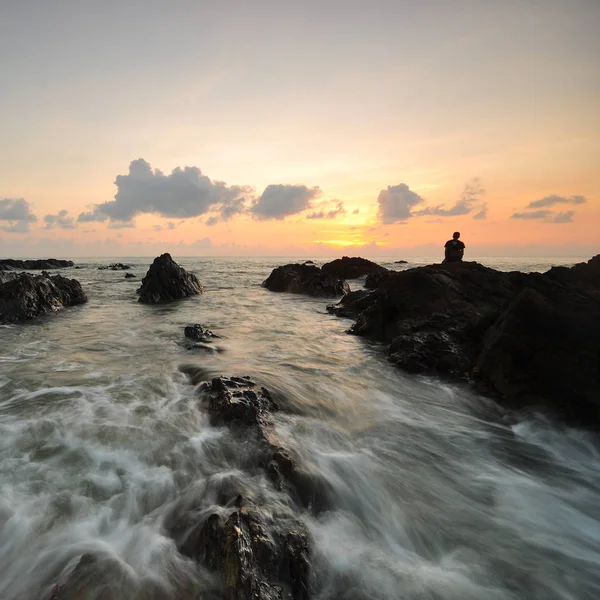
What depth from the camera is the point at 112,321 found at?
46.2 ft

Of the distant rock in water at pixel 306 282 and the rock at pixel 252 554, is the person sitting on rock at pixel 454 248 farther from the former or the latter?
the rock at pixel 252 554

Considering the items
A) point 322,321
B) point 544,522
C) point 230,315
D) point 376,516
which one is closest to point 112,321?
point 230,315

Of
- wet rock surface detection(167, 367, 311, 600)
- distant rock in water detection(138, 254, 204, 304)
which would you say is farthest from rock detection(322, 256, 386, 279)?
wet rock surface detection(167, 367, 311, 600)

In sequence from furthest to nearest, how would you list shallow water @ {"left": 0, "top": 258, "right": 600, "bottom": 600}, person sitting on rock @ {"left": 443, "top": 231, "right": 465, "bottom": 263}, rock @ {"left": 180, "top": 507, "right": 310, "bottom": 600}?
person sitting on rock @ {"left": 443, "top": 231, "right": 465, "bottom": 263} → shallow water @ {"left": 0, "top": 258, "right": 600, "bottom": 600} → rock @ {"left": 180, "top": 507, "right": 310, "bottom": 600}

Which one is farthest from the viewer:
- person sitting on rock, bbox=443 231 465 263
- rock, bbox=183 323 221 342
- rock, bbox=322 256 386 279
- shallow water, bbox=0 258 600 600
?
rock, bbox=322 256 386 279

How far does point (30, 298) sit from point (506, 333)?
17.2m

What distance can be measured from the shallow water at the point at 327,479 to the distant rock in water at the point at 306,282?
613 inches

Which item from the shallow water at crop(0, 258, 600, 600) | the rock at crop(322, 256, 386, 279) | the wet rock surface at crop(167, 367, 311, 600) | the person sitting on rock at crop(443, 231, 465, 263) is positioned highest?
the person sitting on rock at crop(443, 231, 465, 263)

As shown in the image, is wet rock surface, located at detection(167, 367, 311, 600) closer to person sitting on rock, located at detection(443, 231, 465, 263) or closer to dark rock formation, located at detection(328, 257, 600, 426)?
dark rock formation, located at detection(328, 257, 600, 426)

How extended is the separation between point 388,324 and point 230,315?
773cm

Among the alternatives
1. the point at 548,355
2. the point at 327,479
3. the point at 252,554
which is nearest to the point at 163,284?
the point at 327,479

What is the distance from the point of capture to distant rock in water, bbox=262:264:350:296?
24264 millimetres

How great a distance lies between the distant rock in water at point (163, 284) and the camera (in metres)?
20.0

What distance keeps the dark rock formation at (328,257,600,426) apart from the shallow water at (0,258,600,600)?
1.93 ft
